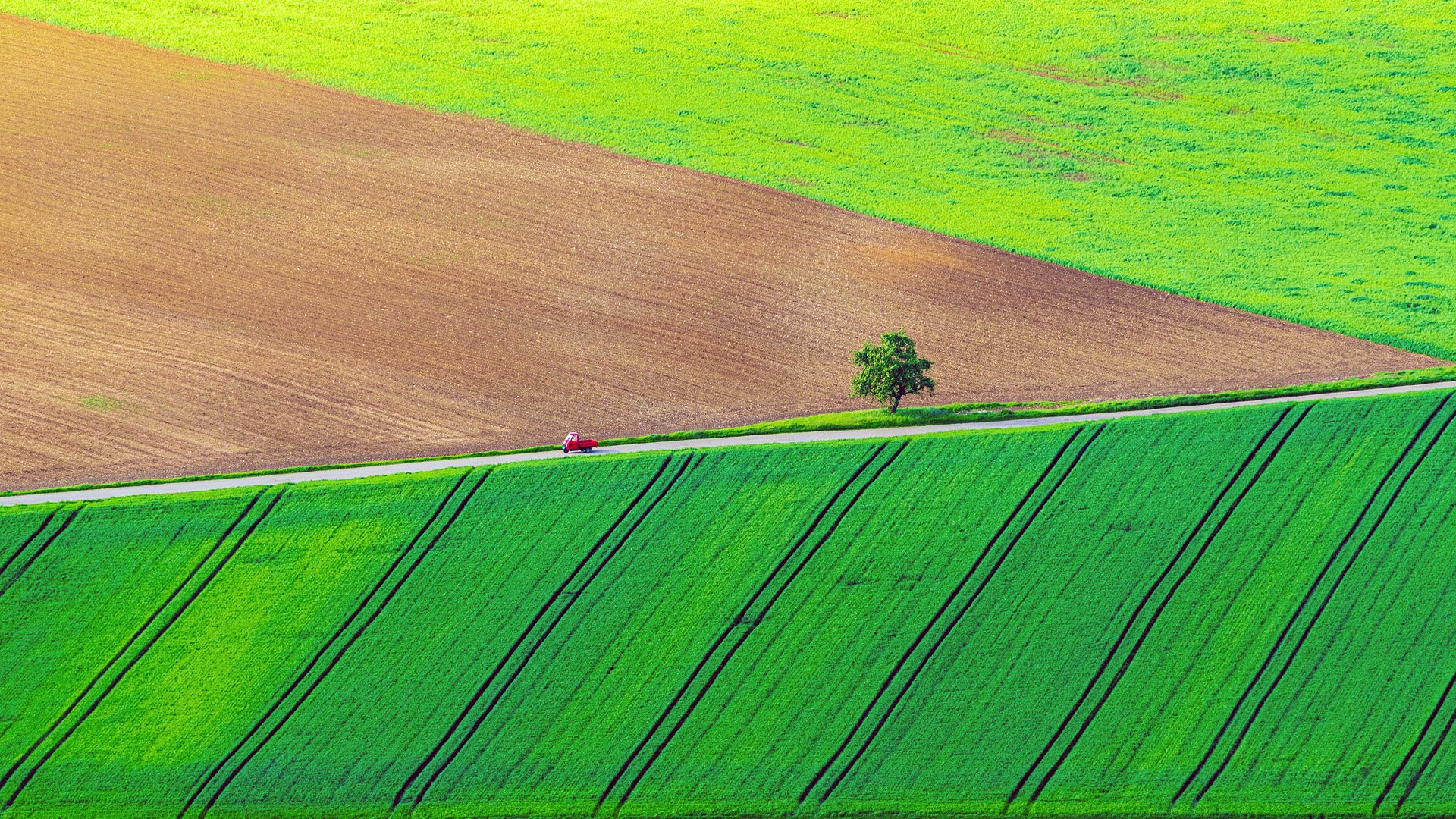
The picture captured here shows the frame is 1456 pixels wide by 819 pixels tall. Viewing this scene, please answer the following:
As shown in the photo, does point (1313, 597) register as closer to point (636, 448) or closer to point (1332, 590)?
point (1332, 590)

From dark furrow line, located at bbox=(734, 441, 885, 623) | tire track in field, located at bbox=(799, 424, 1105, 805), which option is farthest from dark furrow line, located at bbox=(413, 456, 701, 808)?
tire track in field, located at bbox=(799, 424, 1105, 805)

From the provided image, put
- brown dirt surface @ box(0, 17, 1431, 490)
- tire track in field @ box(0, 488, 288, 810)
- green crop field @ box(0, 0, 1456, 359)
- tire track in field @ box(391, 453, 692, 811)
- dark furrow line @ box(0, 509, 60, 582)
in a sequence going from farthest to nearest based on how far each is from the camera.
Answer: green crop field @ box(0, 0, 1456, 359)
brown dirt surface @ box(0, 17, 1431, 490)
dark furrow line @ box(0, 509, 60, 582)
tire track in field @ box(0, 488, 288, 810)
tire track in field @ box(391, 453, 692, 811)

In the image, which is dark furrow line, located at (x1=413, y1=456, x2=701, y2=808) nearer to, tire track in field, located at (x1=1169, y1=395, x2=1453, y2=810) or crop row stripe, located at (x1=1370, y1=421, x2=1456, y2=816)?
tire track in field, located at (x1=1169, y1=395, x2=1453, y2=810)

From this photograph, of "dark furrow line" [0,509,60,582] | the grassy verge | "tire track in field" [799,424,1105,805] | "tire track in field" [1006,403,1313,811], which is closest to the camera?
"tire track in field" [1006,403,1313,811]

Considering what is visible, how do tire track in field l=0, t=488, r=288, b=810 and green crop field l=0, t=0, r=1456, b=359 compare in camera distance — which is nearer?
tire track in field l=0, t=488, r=288, b=810

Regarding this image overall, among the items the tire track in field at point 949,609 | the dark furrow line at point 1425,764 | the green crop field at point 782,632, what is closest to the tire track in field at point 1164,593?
the green crop field at point 782,632

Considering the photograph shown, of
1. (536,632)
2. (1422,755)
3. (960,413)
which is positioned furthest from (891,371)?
(1422,755)

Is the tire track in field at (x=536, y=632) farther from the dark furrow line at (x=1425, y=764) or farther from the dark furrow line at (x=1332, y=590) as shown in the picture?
the dark furrow line at (x=1425, y=764)
